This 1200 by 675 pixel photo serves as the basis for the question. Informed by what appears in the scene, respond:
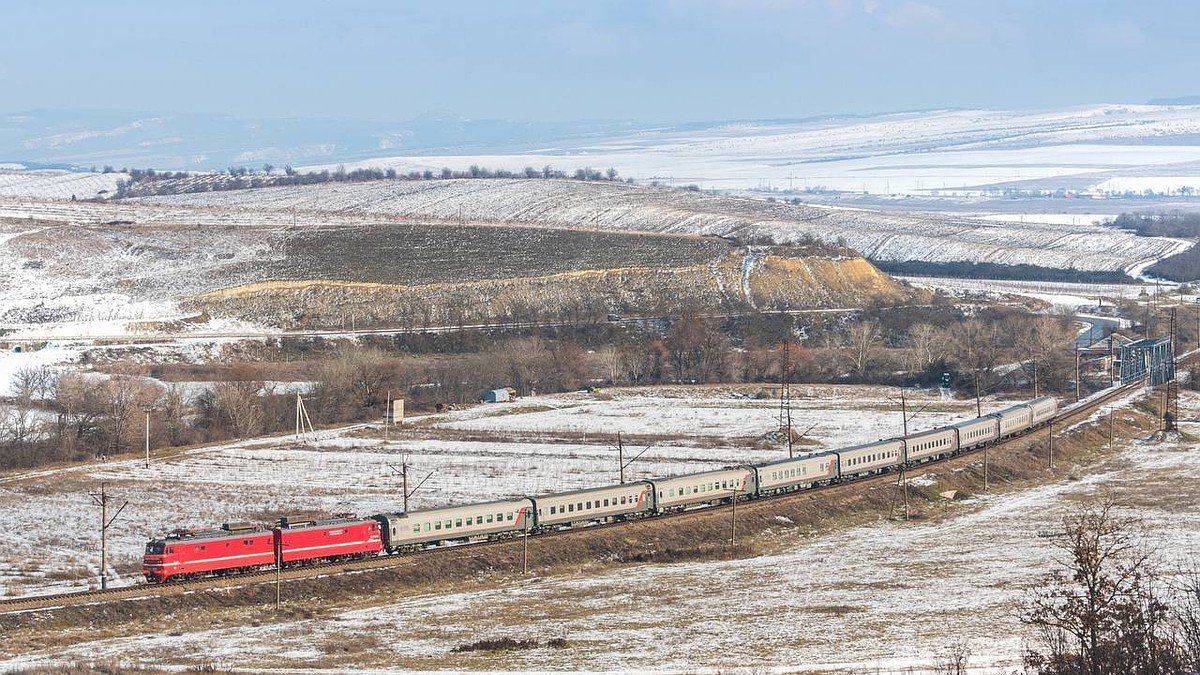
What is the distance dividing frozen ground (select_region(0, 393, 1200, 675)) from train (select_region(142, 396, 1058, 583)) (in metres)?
A: 3.66

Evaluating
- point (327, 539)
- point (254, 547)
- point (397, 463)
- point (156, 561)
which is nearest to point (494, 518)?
point (327, 539)

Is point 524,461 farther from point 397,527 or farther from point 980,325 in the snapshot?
point 980,325

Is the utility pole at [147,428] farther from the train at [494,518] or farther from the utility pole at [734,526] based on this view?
the utility pole at [734,526]

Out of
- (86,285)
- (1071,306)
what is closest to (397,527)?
(86,285)

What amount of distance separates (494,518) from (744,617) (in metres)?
13.1

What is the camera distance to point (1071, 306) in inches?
5901

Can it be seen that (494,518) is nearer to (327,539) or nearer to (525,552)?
(525,552)

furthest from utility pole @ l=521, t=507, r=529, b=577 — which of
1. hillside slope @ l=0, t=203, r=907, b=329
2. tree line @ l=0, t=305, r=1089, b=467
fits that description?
hillside slope @ l=0, t=203, r=907, b=329

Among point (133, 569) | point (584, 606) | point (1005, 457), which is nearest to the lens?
point (584, 606)

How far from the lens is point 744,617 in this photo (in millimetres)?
42469

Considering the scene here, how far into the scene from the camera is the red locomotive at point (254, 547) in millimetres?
45406

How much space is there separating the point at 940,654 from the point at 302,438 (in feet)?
173

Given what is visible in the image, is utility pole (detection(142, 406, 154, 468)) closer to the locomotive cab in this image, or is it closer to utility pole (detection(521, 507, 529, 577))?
utility pole (detection(521, 507, 529, 577))

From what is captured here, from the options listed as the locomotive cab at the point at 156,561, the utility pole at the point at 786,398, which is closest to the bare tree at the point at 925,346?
the utility pole at the point at 786,398
